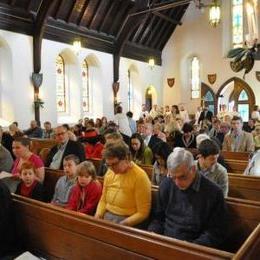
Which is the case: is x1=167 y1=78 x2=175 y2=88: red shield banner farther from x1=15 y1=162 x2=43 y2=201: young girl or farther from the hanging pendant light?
x1=15 y1=162 x2=43 y2=201: young girl

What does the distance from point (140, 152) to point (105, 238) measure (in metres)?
2.82

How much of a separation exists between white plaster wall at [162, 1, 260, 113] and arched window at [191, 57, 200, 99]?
0.62ft

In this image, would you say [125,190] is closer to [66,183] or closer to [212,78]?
[66,183]

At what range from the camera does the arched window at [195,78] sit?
17562mm

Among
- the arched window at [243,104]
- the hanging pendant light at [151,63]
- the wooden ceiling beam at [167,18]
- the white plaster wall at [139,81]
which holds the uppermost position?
the wooden ceiling beam at [167,18]

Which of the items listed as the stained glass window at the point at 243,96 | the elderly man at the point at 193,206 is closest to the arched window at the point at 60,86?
the stained glass window at the point at 243,96

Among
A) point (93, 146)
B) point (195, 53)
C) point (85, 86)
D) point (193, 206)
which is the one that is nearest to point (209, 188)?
point (193, 206)

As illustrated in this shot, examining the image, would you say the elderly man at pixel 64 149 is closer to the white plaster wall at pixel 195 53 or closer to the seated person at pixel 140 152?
the seated person at pixel 140 152

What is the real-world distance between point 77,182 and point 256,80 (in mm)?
13907

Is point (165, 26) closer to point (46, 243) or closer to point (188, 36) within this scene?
point (188, 36)

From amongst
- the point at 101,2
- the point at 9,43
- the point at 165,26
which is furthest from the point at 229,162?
the point at 165,26

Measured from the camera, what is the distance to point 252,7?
5.27 m

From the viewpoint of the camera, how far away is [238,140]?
633cm

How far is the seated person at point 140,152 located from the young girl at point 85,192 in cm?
156
